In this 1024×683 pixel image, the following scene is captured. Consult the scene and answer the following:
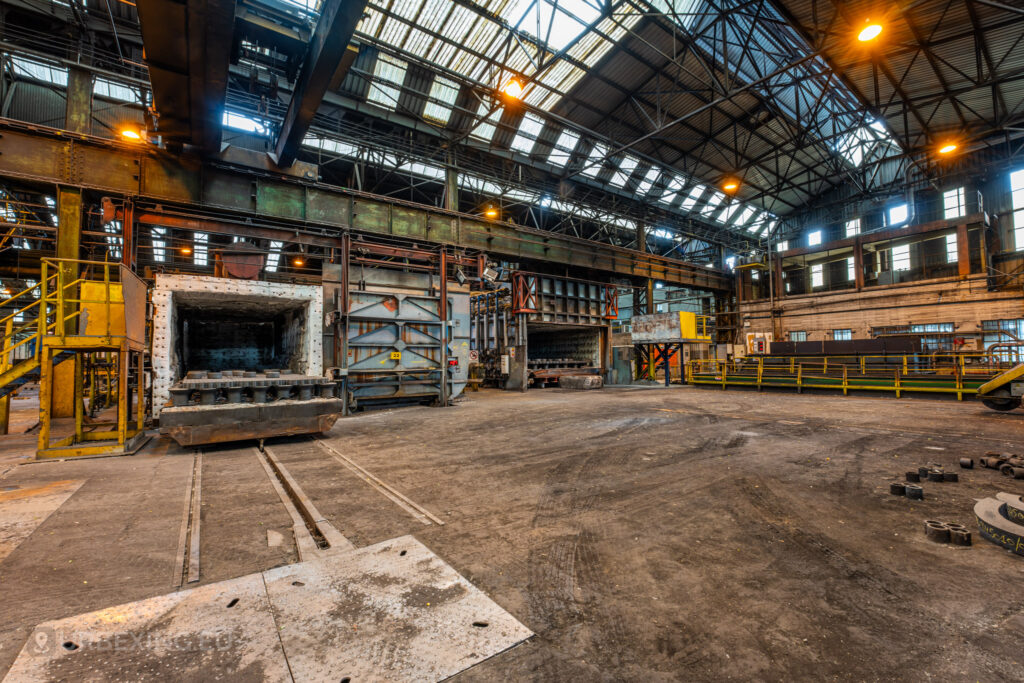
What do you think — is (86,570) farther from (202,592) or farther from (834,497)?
(834,497)

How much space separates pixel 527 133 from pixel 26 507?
19286 mm

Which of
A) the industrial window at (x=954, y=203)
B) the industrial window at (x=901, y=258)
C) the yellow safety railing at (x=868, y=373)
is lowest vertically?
the yellow safety railing at (x=868, y=373)

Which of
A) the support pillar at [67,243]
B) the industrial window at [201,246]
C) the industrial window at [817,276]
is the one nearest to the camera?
the support pillar at [67,243]

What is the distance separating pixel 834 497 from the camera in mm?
3854

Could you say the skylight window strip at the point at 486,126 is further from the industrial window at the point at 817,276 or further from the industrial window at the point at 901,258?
the industrial window at the point at 901,258

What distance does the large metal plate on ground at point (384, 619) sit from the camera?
1706mm

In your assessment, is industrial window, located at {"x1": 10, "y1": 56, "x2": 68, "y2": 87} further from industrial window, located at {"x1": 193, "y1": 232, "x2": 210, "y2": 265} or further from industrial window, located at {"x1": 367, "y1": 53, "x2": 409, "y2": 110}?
industrial window, located at {"x1": 367, "y1": 53, "x2": 409, "y2": 110}

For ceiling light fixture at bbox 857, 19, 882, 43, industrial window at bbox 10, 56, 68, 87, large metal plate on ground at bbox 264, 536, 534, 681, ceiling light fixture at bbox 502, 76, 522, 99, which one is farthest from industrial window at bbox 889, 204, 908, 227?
industrial window at bbox 10, 56, 68, 87

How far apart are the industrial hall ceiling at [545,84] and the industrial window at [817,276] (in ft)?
16.3

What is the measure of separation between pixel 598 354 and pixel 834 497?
55.0 ft

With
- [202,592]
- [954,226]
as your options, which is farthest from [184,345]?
[954,226]

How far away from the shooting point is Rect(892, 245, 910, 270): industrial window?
2267cm

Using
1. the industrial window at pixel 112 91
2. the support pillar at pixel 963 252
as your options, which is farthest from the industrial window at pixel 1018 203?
the industrial window at pixel 112 91

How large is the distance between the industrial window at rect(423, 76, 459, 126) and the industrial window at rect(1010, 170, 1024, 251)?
30.0 m
